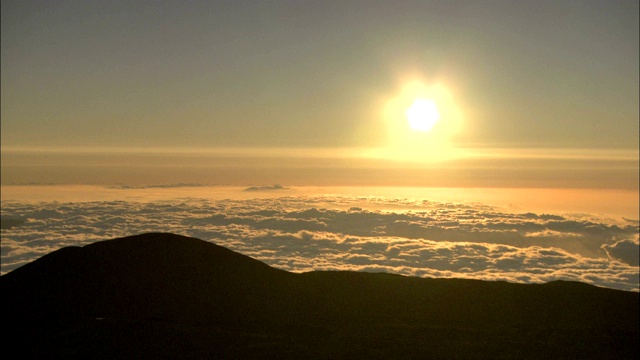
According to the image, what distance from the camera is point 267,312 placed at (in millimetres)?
47938

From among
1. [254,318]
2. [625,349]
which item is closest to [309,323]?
[254,318]

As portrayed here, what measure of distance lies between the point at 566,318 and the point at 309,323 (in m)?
23.2

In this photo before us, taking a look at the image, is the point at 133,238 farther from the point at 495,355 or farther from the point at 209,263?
the point at 495,355

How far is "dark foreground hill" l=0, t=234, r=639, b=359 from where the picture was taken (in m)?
37.5

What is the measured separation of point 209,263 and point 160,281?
5.50 m

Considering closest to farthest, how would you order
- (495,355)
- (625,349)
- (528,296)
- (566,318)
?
1. (495,355)
2. (625,349)
3. (566,318)
4. (528,296)

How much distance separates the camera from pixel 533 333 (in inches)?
1887

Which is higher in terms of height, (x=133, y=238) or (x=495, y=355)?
(x=133, y=238)

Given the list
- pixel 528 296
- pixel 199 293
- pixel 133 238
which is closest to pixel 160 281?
pixel 199 293

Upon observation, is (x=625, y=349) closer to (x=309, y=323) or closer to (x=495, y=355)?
(x=495, y=355)

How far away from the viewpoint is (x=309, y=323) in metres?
46.0

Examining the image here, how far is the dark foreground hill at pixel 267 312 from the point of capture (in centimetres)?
3750

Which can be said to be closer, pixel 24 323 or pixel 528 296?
pixel 24 323

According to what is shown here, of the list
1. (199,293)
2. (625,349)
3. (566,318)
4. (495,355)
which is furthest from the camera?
(566,318)
